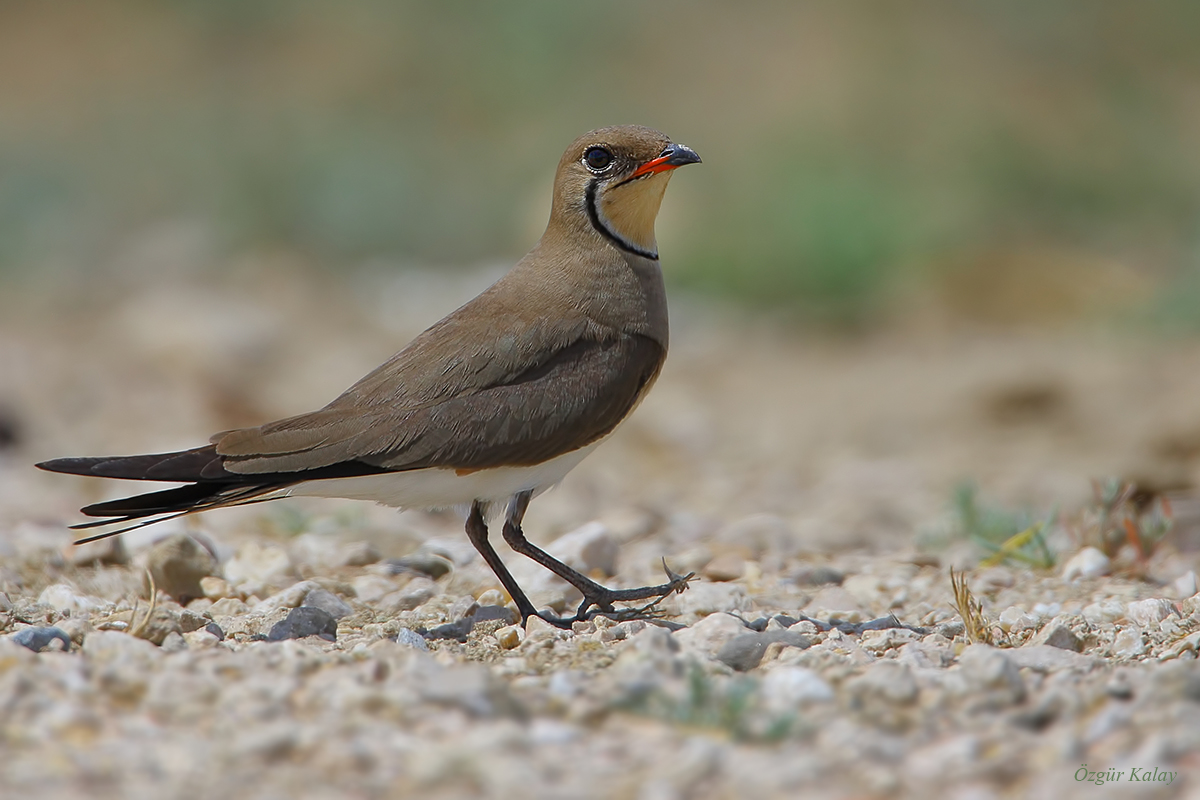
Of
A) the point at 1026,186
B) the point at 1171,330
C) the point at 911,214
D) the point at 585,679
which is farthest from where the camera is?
the point at 1026,186

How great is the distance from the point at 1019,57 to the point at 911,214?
5158mm

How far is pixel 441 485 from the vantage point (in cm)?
430

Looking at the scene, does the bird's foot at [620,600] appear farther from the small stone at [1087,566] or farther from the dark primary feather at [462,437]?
the small stone at [1087,566]

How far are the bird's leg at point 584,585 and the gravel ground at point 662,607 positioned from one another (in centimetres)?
9

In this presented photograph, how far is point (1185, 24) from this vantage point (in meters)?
16.2

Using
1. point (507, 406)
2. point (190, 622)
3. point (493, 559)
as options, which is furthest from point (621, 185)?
point (190, 622)

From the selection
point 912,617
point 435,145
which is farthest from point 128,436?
point 435,145

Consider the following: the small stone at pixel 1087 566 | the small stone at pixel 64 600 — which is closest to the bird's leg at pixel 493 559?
the small stone at pixel 64 600

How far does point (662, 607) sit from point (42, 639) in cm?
188

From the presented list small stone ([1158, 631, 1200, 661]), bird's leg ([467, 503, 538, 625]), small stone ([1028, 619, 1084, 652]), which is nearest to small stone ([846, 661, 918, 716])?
small stone ([1028, 619, 1084, 652])

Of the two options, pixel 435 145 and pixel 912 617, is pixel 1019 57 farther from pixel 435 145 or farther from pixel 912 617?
pixel 912 617

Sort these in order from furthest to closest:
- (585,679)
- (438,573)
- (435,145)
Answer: (435,145)
(438,573)
(585,679)

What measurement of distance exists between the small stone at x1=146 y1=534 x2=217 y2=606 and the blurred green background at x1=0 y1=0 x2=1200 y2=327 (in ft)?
22.1
